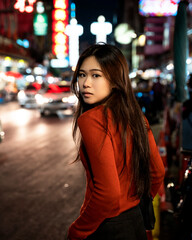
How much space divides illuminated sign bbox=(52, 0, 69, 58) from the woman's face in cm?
3685

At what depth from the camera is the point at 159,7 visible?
11.8m

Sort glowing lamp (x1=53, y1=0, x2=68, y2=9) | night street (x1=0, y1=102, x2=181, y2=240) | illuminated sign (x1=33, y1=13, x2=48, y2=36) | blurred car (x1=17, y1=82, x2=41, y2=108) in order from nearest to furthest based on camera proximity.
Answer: night street (x1=0, y1=102, x2=181, y2=240) → blurred car (x1=17, y1=82, x2=41, y2=108) → illuminated sign (x1=33, y1=13, x2=48, y2=36) → glowing lamp (x1=53, y1=0, x2=68, y2=9)

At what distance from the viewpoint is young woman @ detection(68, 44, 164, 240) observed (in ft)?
4.22

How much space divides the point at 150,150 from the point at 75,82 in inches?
26.3

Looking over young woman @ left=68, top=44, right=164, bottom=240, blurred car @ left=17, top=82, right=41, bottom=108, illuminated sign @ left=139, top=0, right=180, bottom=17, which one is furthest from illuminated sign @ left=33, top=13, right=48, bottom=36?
young woman @ left=68, top=44, right=164, bottom=240

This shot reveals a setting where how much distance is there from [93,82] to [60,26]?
38.8m

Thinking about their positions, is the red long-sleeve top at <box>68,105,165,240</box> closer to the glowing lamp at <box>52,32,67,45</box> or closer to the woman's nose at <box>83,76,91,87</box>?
the woman's nose at <box>83,76,91,87</box>

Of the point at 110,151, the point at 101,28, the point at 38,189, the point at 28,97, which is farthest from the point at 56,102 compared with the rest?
the point at 101,28

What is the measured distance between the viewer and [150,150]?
5.38ft

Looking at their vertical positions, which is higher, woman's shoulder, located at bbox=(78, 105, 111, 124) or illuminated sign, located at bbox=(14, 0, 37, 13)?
illuminated sign, located at bbox=(14, 0, 37, 13)

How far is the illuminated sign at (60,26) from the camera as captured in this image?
115ft

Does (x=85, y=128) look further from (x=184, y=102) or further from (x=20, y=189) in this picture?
(x=20, y=189)

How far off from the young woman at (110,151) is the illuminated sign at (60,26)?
121 ft

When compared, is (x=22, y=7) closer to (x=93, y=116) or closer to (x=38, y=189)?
(x=38, y=189)
